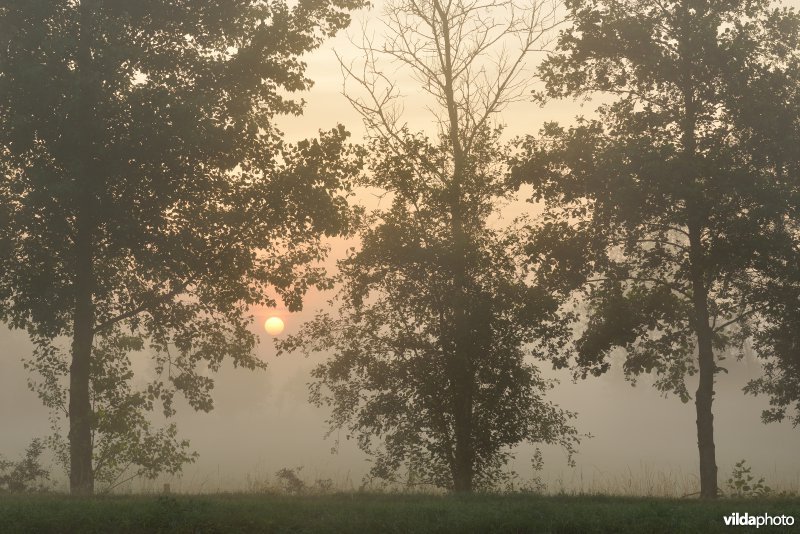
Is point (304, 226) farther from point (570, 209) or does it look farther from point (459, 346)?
point (570, 209)

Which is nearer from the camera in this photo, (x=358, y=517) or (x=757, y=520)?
(x=757, y=520)

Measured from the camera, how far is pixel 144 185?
20219mm

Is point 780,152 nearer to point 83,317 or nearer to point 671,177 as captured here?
point 671,177

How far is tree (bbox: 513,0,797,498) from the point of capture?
20.2 metres

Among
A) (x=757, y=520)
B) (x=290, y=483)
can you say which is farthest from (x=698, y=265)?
(x=290, y=483)

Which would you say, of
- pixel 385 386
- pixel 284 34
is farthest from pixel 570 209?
pixel 284 34

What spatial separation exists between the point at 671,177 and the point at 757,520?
9012 mm

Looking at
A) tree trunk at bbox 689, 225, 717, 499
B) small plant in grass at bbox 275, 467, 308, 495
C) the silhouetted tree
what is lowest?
small plant in grass at bbox 275, 467, 308, 495

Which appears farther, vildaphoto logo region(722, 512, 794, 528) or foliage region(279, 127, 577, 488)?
foliage region(279, 127, 577, 488)

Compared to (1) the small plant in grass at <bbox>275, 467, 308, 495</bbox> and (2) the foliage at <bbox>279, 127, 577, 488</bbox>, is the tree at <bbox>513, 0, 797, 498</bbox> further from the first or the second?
(1) the small plant in grass at <bbox>275, 467, 308, 495</bbox>

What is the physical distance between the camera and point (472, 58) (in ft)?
83.1

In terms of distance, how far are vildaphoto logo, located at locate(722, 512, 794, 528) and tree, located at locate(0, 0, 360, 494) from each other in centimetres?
1150

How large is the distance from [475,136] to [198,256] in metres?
8.30

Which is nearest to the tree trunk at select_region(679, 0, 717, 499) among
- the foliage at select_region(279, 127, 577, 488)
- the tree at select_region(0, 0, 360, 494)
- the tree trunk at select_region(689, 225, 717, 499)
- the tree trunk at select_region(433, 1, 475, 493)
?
the tree trunk at select_region(689, 225, 717, 499)
